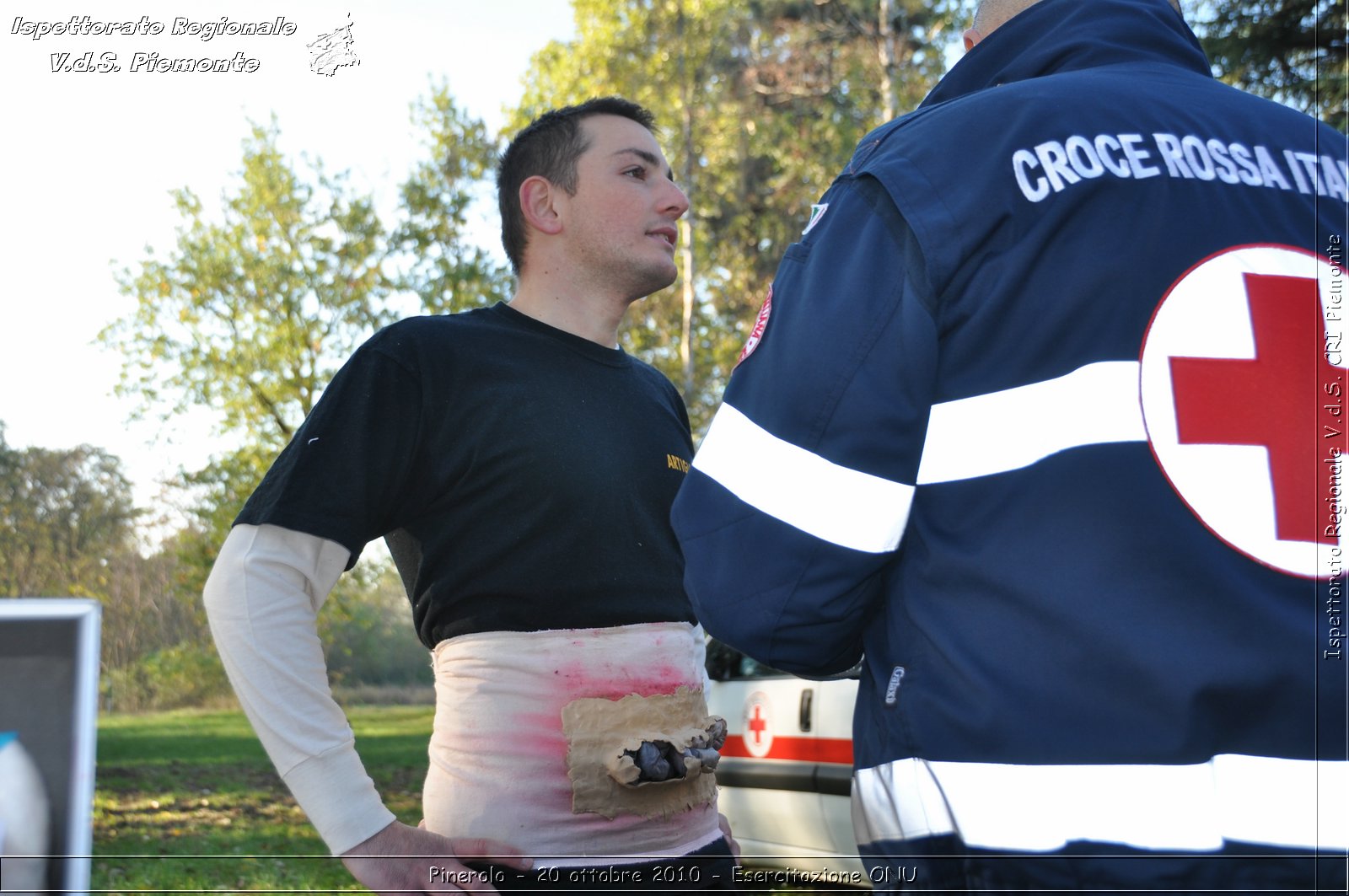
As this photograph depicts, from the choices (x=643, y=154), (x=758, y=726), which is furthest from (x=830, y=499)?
(x=758, y=726)

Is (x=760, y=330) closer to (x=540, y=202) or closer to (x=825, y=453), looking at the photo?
(x=825, y=453)

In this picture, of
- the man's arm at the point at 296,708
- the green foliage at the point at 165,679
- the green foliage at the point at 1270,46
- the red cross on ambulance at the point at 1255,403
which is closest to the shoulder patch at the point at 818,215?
the red cross on ambulance at the point at 1255,403

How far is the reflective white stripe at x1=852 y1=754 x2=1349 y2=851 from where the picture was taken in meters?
1.17

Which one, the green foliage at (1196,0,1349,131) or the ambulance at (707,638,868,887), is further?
the green foliage at (1196,0,1349,131)

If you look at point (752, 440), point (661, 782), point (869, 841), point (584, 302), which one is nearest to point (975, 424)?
point (752, 440)

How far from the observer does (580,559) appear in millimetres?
2209

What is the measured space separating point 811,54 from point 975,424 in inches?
821

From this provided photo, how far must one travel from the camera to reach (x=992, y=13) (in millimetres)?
1655

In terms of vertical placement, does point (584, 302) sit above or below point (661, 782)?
above

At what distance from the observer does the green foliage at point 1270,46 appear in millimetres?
9523

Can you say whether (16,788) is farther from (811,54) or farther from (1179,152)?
(811,54)

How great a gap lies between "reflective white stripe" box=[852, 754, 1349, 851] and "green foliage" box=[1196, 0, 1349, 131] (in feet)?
32.2

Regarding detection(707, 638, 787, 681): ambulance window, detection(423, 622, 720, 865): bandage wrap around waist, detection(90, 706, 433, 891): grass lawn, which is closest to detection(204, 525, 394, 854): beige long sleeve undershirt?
detection(423, 622, 720, 865): bandage wrap around waist

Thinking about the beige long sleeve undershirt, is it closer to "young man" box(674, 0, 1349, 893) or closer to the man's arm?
the man's arm
